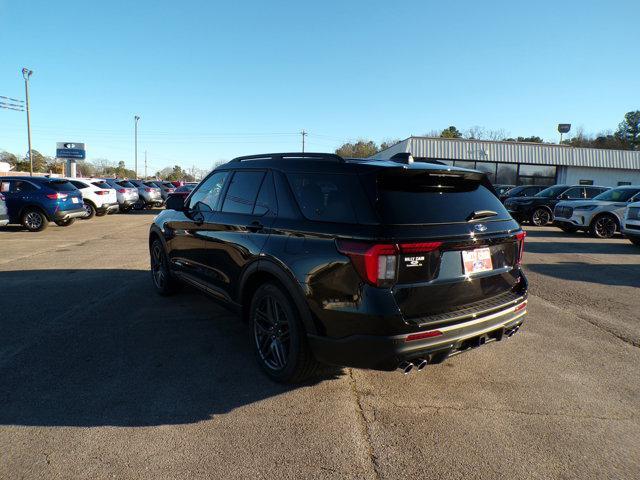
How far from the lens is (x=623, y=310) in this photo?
18.5 feet

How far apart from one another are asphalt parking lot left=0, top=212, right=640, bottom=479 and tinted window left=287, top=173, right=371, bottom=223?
1.39 metres

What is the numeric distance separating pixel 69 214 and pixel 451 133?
65.4 metres

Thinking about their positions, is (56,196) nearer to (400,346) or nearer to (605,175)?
(400,346)

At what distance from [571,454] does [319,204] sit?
225 cm

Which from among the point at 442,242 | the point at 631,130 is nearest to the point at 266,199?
the point at 442,242

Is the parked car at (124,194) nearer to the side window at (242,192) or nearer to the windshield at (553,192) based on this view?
the side window at (242,192)

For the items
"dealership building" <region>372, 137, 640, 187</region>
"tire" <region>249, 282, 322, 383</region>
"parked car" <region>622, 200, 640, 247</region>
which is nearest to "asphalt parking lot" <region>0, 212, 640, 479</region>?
"tire" <region>249, 282, 322, 383</region>

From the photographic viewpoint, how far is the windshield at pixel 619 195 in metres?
13.8

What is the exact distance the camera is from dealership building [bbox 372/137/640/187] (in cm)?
3070

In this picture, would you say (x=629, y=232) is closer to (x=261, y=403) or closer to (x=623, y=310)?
(x=623, y=310)

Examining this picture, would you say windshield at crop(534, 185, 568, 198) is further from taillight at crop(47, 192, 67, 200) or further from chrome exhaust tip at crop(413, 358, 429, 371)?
taillight at crop(47, 192, 67, 200)

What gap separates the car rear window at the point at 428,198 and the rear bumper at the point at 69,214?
13632 mm

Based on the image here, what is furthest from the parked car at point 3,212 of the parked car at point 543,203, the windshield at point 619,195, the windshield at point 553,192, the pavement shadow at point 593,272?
the windshield at point 553,192

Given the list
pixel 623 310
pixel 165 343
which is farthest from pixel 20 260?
pixel 623 310
